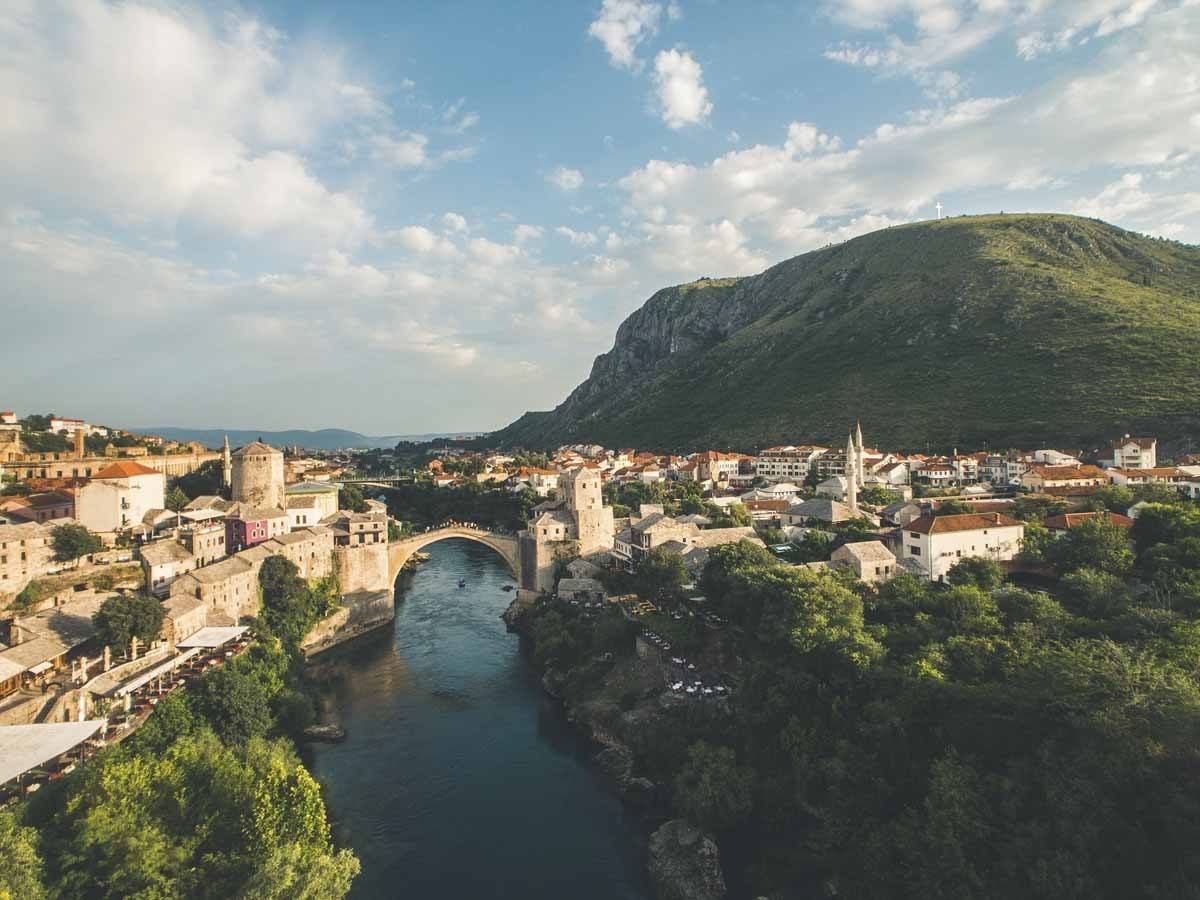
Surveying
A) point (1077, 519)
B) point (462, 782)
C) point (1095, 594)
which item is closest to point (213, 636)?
point (462, 782)

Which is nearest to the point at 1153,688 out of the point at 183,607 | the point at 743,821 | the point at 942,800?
the point at 942,800

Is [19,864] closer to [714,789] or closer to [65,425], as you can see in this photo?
[714,789]

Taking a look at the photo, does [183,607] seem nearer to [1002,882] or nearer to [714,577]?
[714,577]

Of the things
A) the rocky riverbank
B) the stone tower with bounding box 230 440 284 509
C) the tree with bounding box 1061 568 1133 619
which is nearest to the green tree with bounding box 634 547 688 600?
the rocky riverbank

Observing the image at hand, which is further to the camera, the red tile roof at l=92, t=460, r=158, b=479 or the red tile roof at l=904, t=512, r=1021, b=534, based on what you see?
the red tile roof at l=92, t=460, r=158, b=479

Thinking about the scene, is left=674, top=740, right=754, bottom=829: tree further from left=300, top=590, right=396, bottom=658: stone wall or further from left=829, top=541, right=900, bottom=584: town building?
left=300, top=590, right=396, bottom=658: stone wall

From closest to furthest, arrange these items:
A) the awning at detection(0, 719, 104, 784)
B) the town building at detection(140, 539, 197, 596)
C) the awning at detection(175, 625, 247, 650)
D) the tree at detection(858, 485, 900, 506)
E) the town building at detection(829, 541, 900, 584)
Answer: the awning at detection(0, 719, 104, 784)
the awning at detection(175, 625, 247, 650)
the town building at detection(829, 541, 900, 584)
the town building at detection(140, 539, 197, 596)
the tree at detection(858, 485, 900, 506)
